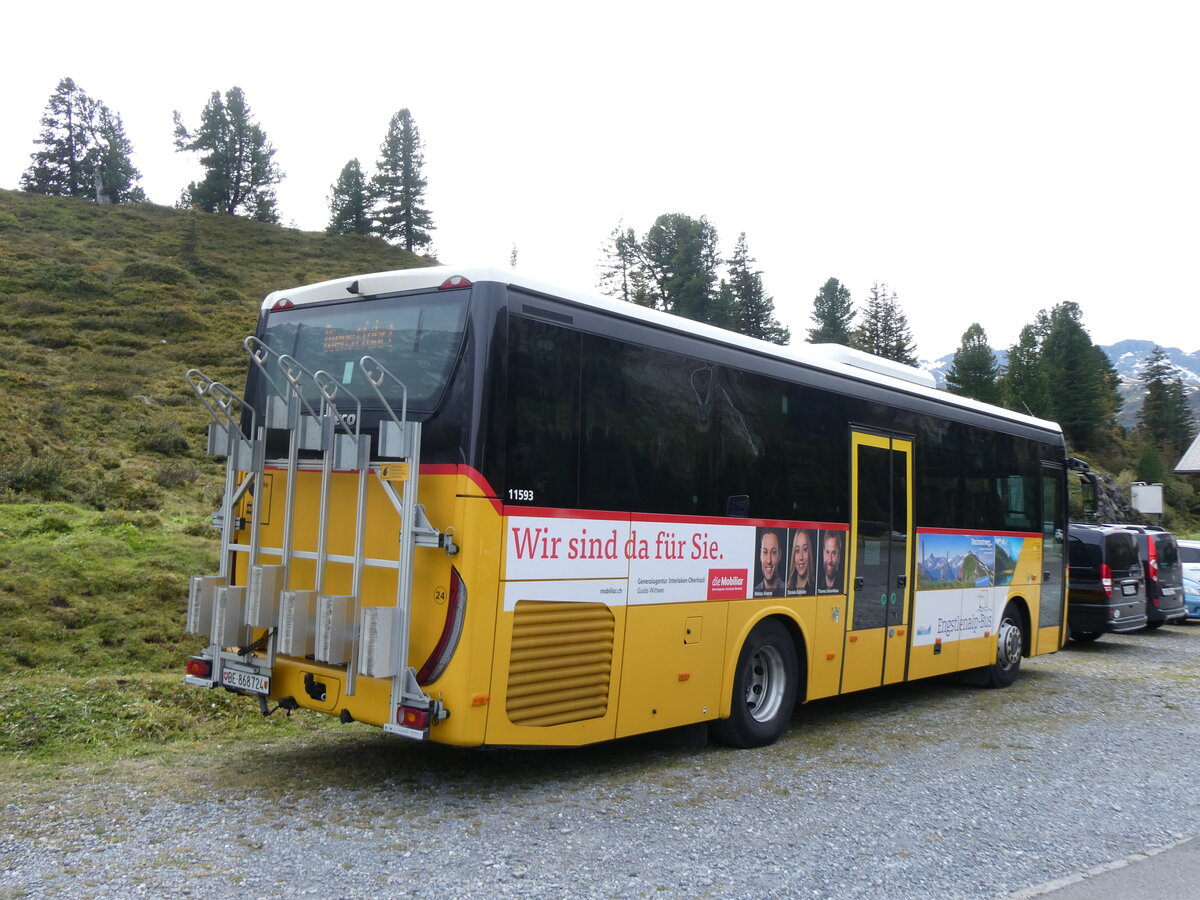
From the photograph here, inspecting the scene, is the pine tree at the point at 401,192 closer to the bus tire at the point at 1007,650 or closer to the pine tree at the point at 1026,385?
the pine tree at the point at 1026,385

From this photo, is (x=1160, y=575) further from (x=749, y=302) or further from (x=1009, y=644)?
(x=749, y=302)

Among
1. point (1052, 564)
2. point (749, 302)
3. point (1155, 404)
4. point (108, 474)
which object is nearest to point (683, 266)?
point (749, 302)

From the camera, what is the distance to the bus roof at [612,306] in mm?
6215

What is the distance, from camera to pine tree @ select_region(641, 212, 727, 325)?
6462 cm

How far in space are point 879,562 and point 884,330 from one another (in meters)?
73.3

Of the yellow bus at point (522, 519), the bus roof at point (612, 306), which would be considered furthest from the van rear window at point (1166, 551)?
the yellow bus at point (522, 519)

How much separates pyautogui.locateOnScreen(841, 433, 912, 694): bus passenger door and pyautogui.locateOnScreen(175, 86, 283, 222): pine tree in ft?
225

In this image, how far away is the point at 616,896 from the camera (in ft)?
15.3

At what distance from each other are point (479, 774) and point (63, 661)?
5806mm

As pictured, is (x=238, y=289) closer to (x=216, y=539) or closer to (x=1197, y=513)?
(x=216, y=539)

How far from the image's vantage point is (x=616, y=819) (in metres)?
5.87

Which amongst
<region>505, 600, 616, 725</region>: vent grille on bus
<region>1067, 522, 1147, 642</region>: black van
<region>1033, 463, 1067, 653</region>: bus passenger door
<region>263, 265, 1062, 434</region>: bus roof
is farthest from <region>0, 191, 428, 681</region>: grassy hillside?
<region>1067, 522, 1147, 642</region>: black van

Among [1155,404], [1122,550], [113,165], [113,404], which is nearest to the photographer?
[1122,550]

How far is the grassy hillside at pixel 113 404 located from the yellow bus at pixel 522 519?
5.17 metres
